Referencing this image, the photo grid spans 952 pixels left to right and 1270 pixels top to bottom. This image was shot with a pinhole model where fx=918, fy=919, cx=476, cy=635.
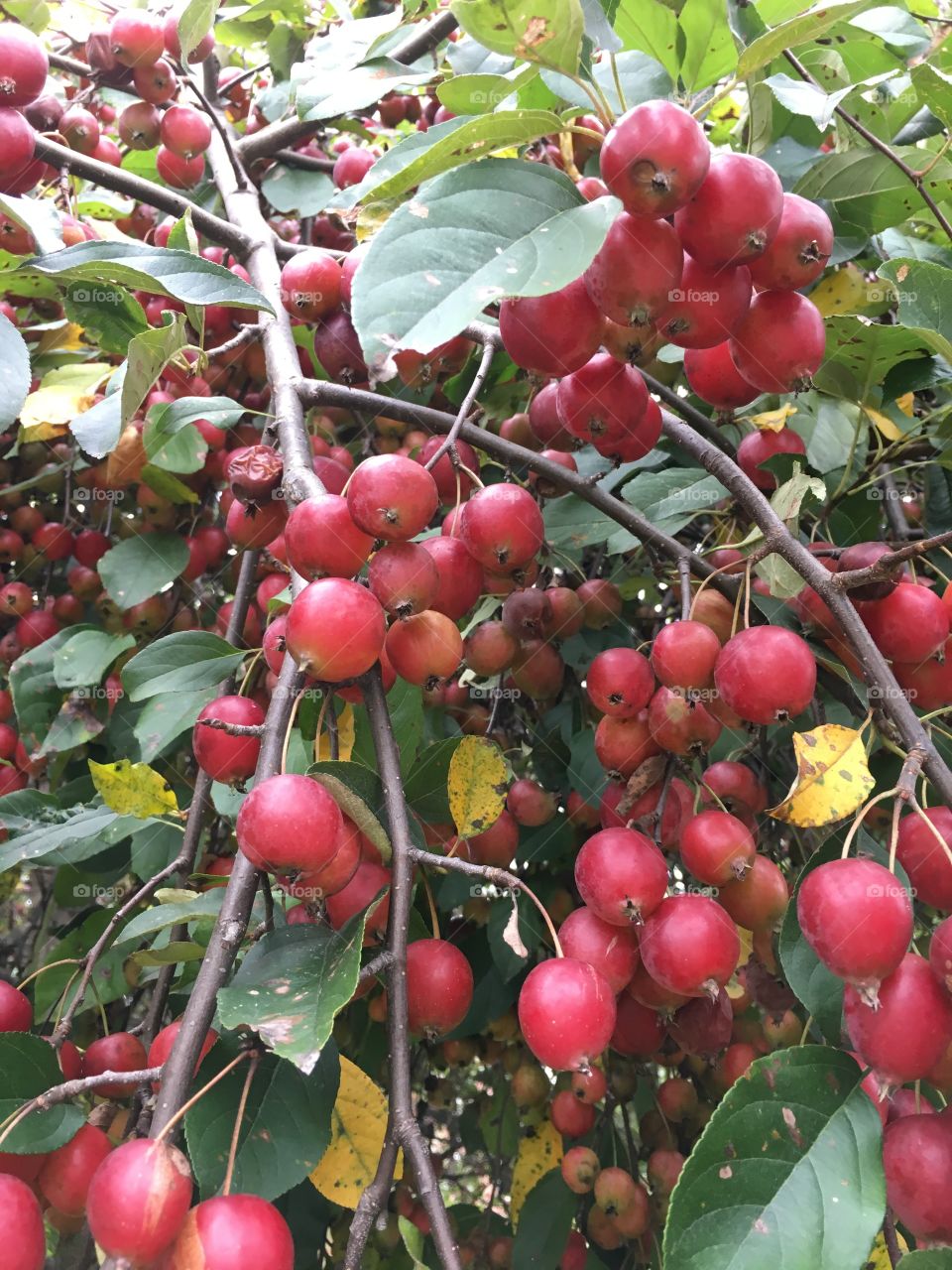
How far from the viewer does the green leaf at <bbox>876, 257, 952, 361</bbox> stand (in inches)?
52.8

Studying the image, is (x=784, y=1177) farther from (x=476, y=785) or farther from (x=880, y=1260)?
(x=476, y=785)

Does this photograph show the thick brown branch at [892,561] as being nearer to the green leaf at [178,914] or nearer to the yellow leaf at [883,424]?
the yellow leaf at [883,424]

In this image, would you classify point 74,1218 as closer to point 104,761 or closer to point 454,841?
point 454,841

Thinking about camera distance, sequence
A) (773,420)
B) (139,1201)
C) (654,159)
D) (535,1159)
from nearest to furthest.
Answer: (139,1201) → (654,159) → (773,420) → (535,1159)

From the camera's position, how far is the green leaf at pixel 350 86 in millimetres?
1662

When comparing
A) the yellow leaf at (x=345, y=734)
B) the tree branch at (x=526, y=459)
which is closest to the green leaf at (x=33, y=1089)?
the yellow leaf at (x=345, y=734)

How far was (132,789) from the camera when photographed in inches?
57.4

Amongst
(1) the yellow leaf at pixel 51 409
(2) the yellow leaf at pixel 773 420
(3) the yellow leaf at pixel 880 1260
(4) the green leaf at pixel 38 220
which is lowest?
(3) the yellow leaf at pixel 880 1260

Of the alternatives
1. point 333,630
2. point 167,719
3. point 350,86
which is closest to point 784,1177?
point 333,630

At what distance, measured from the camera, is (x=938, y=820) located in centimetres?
109

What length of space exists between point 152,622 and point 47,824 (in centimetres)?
62

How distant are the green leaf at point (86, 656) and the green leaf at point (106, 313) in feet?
2.49

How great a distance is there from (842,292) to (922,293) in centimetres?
34

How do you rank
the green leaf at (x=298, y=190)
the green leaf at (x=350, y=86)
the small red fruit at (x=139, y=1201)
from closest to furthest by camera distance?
the small red fruit at (x=139, y=1201) < the green leaf at (x=350, y=86) < the green leaf at (x=298, y=190)
